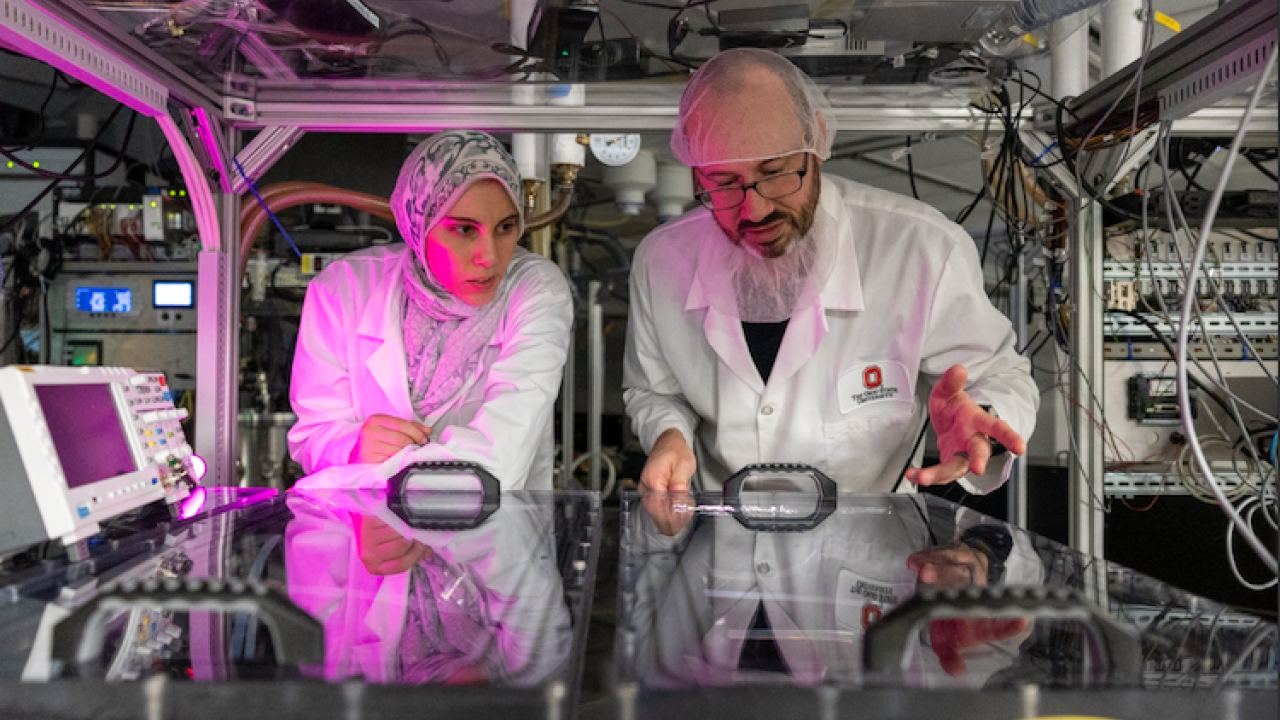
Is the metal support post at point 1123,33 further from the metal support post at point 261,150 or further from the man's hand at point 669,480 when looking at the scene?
the metal support post at point 261,150

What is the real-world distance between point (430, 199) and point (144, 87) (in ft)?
1.48

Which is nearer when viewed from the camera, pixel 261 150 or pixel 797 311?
pixel 797 311

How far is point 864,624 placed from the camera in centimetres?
57

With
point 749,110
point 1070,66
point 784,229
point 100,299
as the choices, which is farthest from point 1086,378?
point 100,299

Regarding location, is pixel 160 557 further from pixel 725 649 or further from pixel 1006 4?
pixel 1006 4

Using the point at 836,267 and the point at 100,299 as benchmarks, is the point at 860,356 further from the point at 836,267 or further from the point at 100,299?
the point at 100,299

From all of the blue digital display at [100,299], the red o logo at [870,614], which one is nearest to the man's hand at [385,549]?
the red o logo at [870,614]

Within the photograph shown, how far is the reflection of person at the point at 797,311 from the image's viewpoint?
1.38 metres

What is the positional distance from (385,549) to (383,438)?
638 mm

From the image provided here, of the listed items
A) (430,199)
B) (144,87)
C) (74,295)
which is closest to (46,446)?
(144,87)

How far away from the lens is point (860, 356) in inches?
60.9

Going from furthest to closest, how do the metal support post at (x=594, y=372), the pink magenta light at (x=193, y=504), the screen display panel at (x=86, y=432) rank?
the metal support post at (x=594, y=372)
the pink magenta light at (x=193, y=504)
the screen display panel at (x=86, y=432)

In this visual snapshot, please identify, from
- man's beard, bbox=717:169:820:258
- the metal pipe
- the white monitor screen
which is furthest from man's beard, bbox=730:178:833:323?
the white monitor screen

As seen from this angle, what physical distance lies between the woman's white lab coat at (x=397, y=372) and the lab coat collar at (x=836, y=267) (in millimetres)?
252
